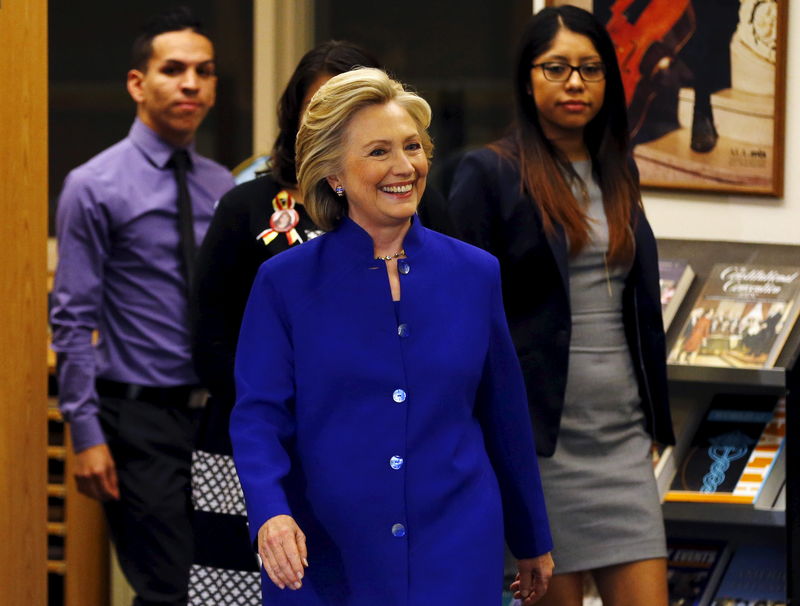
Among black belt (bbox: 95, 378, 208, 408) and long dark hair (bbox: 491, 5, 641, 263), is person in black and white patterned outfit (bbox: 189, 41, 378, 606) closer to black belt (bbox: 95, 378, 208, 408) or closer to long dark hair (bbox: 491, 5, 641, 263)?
long dark hair (bbox: 491, 5, 641, 263)

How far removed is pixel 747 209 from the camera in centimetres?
391

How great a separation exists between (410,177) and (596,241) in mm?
912

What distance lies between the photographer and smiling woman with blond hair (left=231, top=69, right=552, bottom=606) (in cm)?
211

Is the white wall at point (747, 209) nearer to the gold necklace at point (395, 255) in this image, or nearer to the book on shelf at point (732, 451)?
the book on shelf at point (732, 451)

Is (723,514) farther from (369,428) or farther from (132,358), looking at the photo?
(369,428)

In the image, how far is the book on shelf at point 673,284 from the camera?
145 inches

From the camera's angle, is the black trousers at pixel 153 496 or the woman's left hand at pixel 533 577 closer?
the woman's left hand at pixel 533 577

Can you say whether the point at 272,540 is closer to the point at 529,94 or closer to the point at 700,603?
the point at 529,94

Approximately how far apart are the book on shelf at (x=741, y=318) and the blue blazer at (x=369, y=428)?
149cm

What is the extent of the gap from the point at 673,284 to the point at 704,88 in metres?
0.55

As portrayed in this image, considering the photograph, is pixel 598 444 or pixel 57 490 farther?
pixel 57 490

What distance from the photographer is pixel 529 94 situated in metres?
3.04

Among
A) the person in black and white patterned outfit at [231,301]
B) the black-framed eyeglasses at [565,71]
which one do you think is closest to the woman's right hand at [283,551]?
the person in black and white patterned outfit at [231,301]

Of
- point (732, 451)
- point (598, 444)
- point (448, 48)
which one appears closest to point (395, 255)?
point (598, 444)
